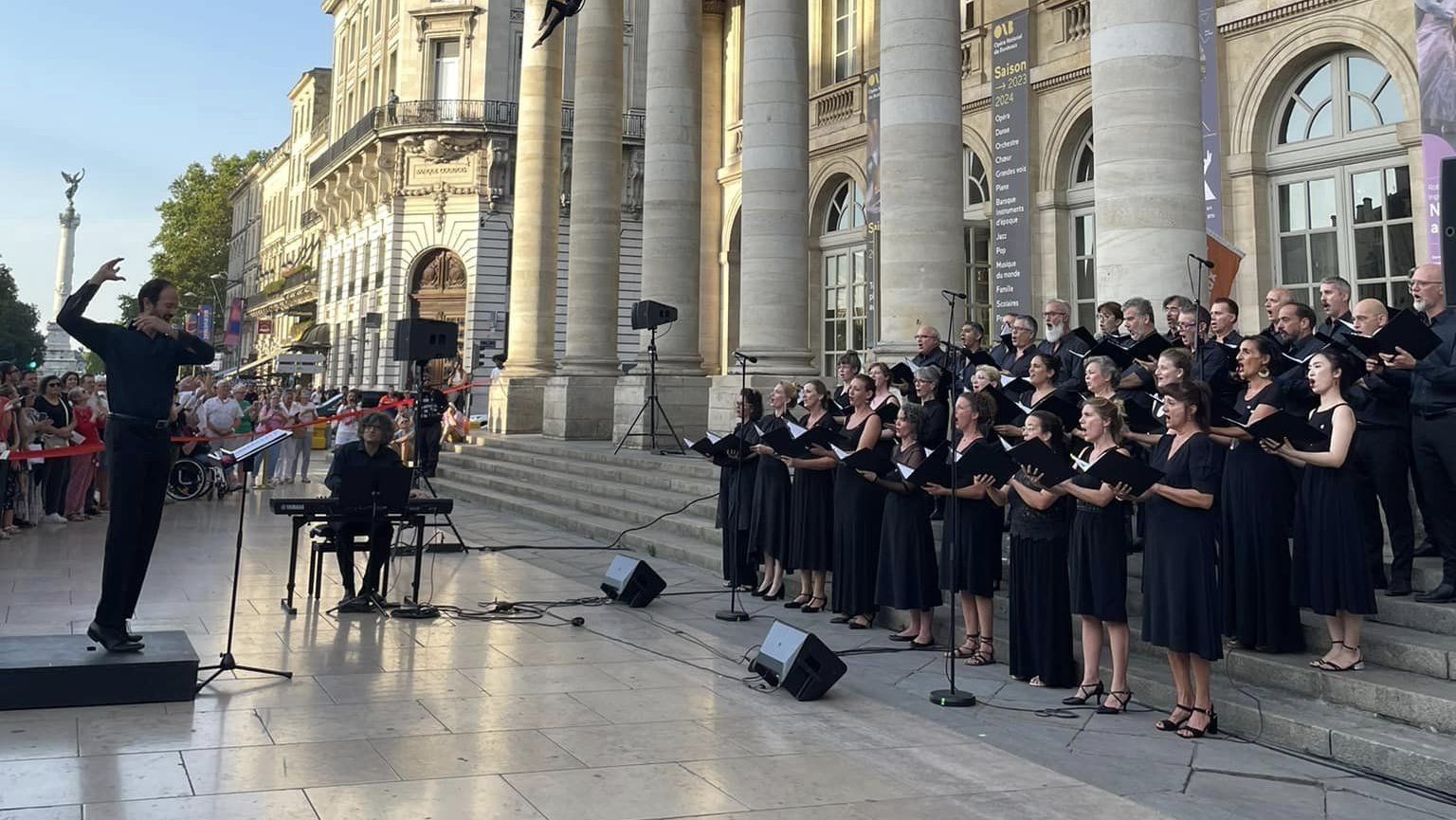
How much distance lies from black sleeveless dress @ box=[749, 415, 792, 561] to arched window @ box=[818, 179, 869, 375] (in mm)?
13244

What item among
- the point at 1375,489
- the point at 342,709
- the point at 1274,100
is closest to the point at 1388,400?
the point at 1375,489

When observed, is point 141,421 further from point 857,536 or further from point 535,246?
point 535,246

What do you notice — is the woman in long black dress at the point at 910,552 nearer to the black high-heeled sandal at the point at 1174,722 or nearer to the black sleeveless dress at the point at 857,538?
the black sleeveless dress at the point at 857,538

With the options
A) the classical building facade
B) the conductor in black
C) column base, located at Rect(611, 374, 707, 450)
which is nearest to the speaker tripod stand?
column base, located at Rect(611, 374, 707, 450)

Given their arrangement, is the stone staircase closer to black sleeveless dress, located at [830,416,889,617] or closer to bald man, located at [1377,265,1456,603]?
bald man, located at [1377,265,1456,603]

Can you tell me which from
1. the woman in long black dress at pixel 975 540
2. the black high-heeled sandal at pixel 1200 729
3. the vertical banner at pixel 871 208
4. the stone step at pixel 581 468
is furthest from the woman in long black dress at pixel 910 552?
the vertical banner at pixel 871 208

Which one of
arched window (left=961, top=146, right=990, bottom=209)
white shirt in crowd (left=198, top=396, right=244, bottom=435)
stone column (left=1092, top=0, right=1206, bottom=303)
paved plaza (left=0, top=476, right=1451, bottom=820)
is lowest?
A: paved plaza (left=0, top=476, right=1451, bottom=820)

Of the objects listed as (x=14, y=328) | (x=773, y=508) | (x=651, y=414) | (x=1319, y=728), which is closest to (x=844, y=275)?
(x=651, y=414)

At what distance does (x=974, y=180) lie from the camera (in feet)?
68.4

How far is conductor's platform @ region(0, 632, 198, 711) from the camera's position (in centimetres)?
560

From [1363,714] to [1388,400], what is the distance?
2125 millimetres

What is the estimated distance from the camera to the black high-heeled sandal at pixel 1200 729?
226 inches

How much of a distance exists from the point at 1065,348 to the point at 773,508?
2.83 meters

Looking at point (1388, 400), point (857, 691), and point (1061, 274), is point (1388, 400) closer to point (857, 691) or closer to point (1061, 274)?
point (857, 691)
